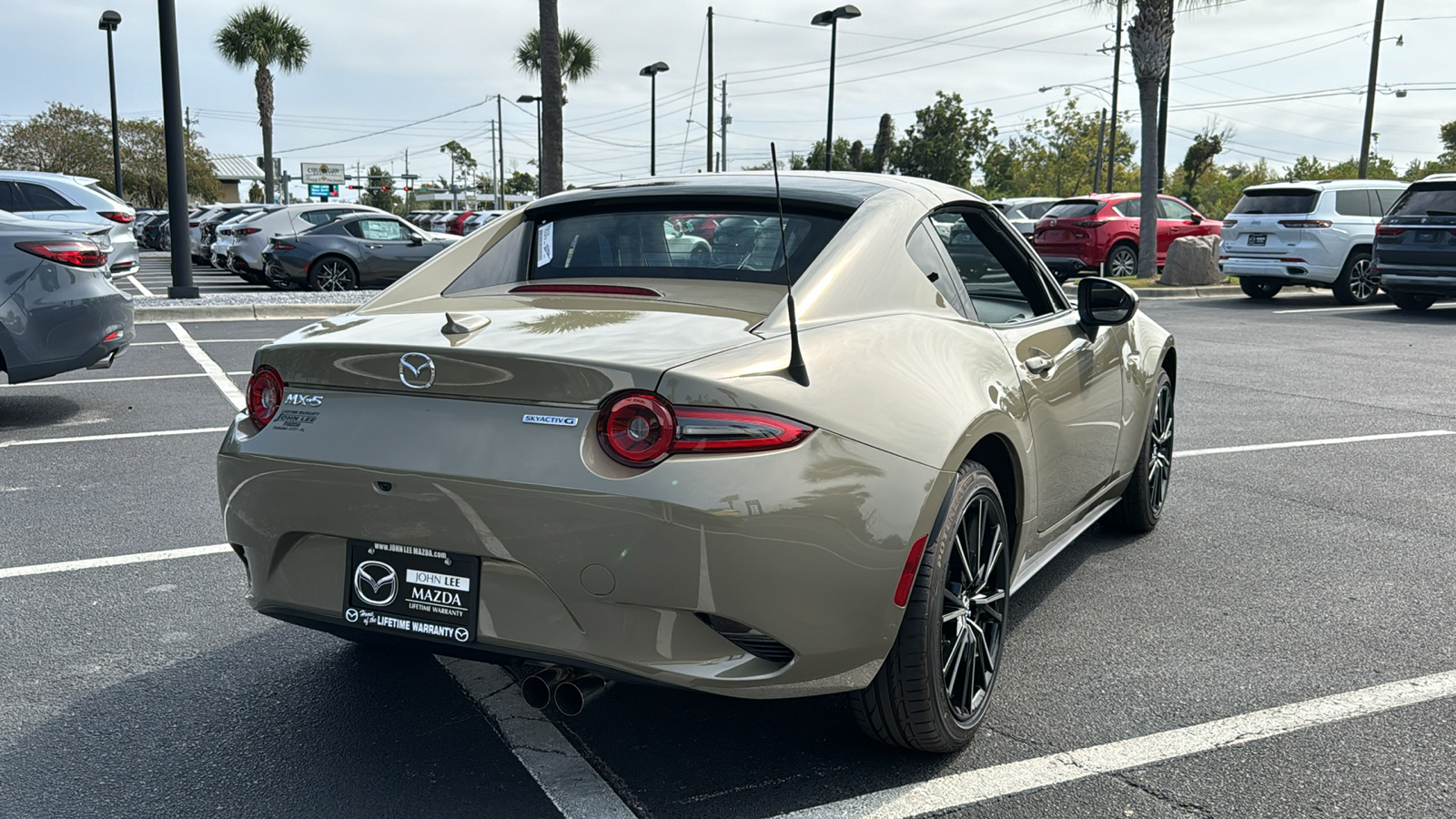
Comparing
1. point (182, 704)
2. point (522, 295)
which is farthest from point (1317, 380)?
point (182, 704)

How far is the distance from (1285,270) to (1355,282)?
1.27m

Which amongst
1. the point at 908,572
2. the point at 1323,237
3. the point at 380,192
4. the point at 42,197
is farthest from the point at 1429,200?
the point at 380,192

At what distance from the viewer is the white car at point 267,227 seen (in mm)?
19844

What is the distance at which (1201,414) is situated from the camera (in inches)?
326

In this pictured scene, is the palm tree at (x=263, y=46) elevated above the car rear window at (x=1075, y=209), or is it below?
above

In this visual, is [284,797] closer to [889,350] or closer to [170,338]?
[889,350]

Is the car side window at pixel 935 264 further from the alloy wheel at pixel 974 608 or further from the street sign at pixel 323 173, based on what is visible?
the street sign at pixel 323 173

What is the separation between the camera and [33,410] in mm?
8102

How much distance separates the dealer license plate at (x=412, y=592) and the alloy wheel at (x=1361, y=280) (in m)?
17.9

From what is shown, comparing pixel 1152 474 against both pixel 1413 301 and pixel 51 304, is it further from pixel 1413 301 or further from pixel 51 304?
pixel 1413 301

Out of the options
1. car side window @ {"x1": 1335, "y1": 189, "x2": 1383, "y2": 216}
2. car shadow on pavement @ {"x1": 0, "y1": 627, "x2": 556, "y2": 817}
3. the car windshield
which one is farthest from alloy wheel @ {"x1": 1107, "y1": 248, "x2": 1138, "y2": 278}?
car shadow on pavement @ {"x1": 0, "y1": 627, "x2": 556, "y2": 817}

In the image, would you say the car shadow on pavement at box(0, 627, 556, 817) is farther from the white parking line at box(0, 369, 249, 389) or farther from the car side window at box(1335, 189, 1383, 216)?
the car side window at box(1335, 189, 1383, 216)

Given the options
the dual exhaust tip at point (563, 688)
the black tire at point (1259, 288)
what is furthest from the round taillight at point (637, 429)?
the black tire at point (1259, 288)

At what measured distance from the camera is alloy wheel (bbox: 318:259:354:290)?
18.5 meters
